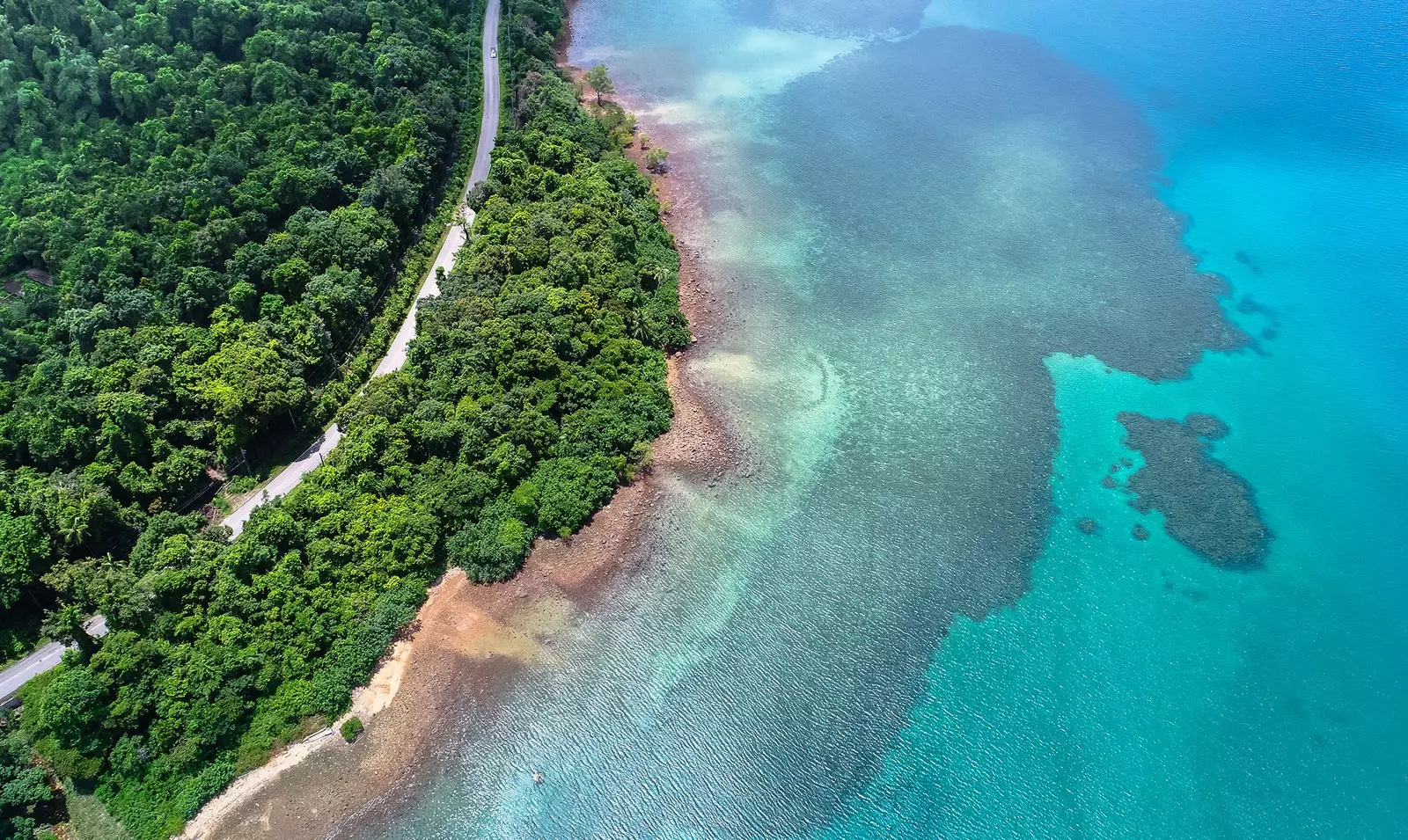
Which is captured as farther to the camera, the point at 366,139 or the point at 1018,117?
the point at 1018,117

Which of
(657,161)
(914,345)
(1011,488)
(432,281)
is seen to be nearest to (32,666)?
(432,281)

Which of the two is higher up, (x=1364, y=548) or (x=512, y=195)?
(x=512, y=195)

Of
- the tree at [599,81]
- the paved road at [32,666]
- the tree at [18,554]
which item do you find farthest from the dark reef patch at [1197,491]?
the tree at [18,554]

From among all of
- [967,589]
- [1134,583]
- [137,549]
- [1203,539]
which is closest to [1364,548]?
[1203,539]

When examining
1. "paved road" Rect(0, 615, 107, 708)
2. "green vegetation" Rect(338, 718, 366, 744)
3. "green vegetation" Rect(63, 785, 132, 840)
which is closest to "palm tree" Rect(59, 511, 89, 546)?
"paved road" Rect(0, 615, 107, 708)

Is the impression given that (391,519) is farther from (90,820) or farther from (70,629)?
(90,820)

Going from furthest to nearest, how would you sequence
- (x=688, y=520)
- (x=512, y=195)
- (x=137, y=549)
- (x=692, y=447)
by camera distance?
1. (x=512, y=195)
2. (x=692, y=447)
3. (x=688, y=520)
4. (x=137, y=549)

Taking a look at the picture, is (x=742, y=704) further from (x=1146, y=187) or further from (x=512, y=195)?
(x=1146, y=187)
